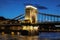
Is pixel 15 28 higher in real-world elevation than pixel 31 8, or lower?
lower

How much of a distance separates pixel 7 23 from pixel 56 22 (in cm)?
1859

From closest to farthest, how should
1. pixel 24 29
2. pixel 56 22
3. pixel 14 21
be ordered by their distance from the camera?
pixel 56 22
pixel 24 29
pixel 14 21

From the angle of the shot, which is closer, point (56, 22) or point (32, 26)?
point (56, 22)

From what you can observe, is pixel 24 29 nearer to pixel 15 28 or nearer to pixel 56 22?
pixel 15 28

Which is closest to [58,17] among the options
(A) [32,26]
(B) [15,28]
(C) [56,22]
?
(C) [56,22]

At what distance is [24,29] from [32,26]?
235cm

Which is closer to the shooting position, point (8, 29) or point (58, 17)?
point (58, 17)

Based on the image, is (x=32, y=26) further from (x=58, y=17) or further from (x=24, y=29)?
(x=58, y=17)

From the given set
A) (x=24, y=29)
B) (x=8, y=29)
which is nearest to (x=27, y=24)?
(x=24, y=29)

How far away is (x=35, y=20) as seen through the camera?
78125mm

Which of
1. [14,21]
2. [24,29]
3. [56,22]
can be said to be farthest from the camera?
[14,21]

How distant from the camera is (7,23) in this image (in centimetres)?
8144

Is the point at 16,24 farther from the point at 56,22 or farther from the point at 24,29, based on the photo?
the point at 56,22

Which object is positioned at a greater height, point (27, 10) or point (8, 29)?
point (27, 10)
